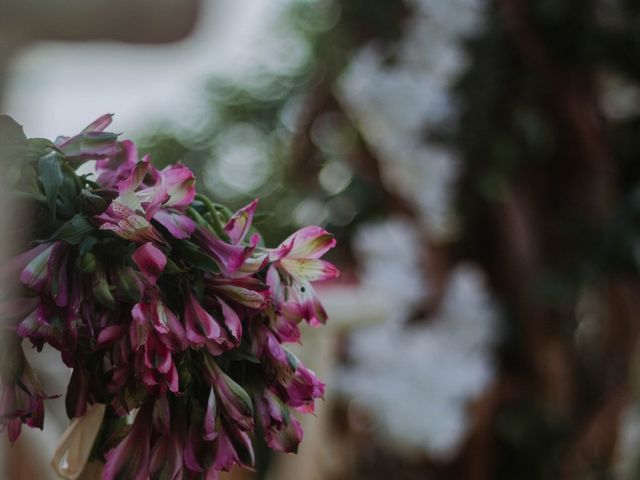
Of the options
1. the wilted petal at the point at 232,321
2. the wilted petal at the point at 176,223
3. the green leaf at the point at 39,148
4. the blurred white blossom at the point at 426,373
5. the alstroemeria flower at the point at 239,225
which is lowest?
the blurred white blossom at the point at 426,373

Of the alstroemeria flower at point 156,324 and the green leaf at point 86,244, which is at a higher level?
the green leaf at point 86,244

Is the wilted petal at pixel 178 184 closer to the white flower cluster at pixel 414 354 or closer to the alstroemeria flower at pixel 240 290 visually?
the alstroemeria flower at pixel 240 290

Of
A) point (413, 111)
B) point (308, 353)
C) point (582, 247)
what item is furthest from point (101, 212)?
point (582, 247)

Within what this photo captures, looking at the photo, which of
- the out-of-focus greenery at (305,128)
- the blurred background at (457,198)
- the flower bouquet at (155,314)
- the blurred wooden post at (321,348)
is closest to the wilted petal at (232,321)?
the flower bouquet at (155,314)

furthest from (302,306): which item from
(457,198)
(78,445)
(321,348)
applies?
(457,198)

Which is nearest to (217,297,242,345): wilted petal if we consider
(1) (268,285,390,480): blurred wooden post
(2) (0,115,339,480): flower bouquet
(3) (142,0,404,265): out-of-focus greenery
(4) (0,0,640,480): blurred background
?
(2) (0,115,339,480): flower bouquet

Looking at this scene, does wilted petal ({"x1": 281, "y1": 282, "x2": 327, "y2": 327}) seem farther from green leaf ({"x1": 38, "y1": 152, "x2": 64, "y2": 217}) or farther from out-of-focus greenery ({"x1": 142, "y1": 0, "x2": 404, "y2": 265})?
out-of-focus greenery ({"x1": 142, "y1": 0, "x2": 404, "y2": 265})
